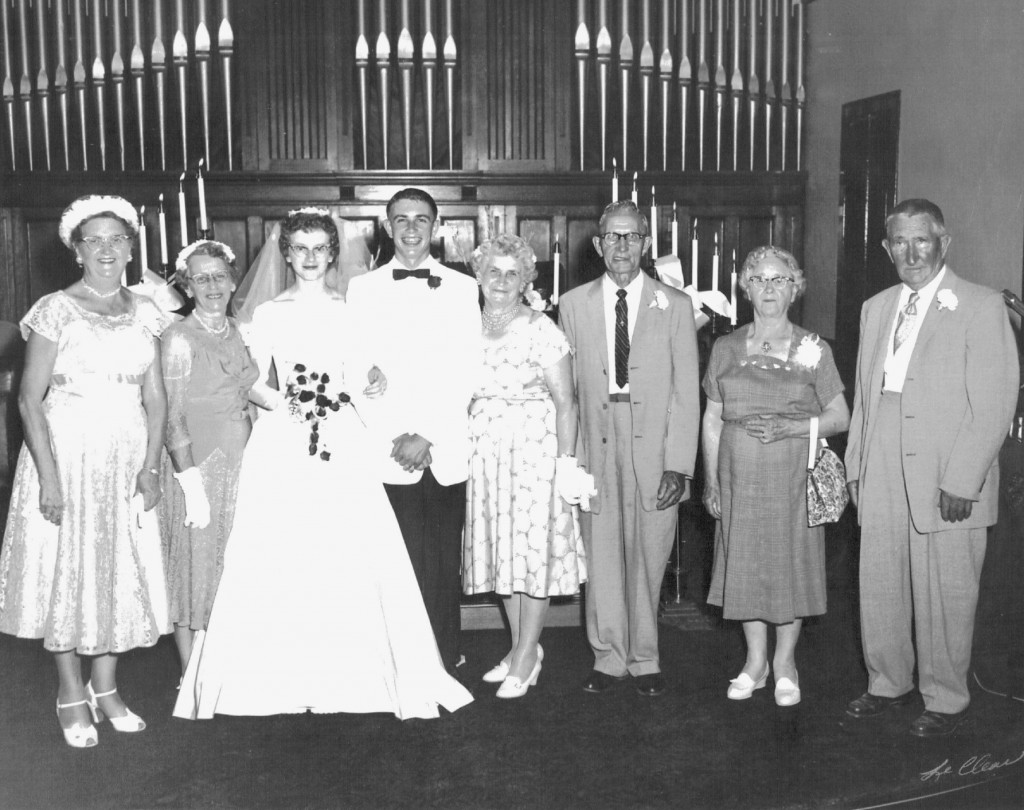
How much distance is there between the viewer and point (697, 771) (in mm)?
3248

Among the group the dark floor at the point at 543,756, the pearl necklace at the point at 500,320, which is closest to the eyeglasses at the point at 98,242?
the pearl necklace at the point at 500,320

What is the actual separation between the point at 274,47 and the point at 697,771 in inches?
175

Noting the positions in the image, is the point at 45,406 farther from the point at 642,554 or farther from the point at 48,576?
the point at 642,554

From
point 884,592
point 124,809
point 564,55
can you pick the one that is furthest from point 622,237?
point 564,55

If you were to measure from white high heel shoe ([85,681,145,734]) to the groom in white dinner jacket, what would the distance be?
3.44 ft

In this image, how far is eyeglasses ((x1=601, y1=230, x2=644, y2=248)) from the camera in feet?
12.3

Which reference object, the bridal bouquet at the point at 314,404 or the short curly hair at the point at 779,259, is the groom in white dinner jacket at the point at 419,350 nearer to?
the bridal bouquet at the point at 314,404

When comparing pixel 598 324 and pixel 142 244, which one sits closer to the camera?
pixel 598 324

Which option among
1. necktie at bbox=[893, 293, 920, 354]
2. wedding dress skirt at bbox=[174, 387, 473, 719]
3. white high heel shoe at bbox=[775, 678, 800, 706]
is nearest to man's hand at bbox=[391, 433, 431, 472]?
wedding dress skirt at bbox=[174, 387, 473, 719]

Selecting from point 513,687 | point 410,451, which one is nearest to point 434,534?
point 410,451

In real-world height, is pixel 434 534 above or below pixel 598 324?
below
